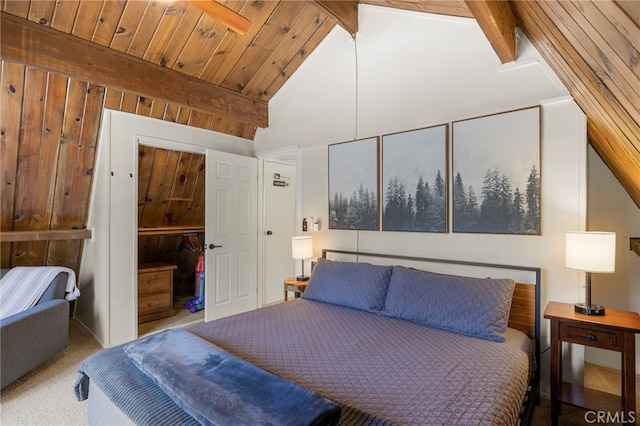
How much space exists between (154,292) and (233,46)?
3.08 metres

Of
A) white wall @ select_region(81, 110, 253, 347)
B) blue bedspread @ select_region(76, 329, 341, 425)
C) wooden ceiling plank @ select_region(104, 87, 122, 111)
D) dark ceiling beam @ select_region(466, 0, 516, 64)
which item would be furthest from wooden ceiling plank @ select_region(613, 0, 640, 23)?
white wall @ select_region(81, 110, 253, 347)

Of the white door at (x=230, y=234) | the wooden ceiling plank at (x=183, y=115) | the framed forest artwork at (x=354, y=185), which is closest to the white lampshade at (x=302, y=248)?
the framed forest artwork at (x=354, y=185)

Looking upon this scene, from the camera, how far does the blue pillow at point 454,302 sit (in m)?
2.03

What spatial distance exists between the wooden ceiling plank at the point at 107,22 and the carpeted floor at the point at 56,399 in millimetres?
2823

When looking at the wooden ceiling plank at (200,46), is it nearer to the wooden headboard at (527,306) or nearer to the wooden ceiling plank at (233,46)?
the wooden ceiling plank at (233,46)

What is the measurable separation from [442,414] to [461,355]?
0.59m

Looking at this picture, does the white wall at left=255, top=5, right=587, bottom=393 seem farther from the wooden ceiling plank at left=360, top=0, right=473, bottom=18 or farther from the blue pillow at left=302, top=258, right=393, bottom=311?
the blue pillow at left=302, top=258, right=393, bottom=311

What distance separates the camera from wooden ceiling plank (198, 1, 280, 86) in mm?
2945

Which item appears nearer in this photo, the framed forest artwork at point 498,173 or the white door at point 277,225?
the framed forest artwork at point 498,173

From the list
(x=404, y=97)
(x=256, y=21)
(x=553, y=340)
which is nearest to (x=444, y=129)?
(x=404, y=97)

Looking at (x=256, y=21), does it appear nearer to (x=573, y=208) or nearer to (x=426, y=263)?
(x=426, y=263)

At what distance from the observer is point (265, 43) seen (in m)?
3.35

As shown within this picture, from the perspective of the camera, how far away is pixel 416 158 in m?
2.88

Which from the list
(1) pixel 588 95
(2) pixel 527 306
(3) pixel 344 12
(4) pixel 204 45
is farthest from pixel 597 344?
(4) pixel 204 45
